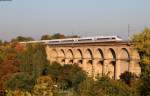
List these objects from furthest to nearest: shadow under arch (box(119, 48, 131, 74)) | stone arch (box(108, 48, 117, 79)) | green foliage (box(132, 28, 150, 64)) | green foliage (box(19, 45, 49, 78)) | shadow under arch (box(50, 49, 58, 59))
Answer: shadow under arch (box(50, 49, 58, 59)) < stone arch (box(108, 48, 117, 79)) < shadow under arch (box(119, 48, 131, 74)) < green foliage (box(19, 45, 49, 78)) < green foliage (box(132, 28, 150, 64))

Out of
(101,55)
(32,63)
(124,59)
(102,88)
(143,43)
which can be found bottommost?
(102,88)

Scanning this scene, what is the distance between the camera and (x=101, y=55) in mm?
46281

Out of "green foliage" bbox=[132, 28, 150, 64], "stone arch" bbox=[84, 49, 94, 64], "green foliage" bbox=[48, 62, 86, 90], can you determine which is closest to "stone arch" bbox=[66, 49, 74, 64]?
"stone arch" bbox=[84, 49, 94, 64]

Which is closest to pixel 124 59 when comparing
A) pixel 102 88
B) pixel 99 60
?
pixel 99 60

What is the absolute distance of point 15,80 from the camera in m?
30.5

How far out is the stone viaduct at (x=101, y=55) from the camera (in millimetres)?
39688

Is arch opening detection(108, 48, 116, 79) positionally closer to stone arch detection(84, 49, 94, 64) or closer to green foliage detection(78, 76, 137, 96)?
stone arch detection(84, 49, 94, 64)

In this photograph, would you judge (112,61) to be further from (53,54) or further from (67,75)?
(53,54)

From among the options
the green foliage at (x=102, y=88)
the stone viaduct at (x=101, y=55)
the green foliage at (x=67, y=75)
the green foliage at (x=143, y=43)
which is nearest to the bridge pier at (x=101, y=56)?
the stone viaduct at (x=101, y=55)

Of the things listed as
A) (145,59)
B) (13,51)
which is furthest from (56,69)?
(145,59)

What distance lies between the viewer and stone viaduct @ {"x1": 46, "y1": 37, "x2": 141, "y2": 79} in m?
39.7

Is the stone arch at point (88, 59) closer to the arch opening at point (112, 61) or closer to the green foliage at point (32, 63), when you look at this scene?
the arch opening at point (112, 61)

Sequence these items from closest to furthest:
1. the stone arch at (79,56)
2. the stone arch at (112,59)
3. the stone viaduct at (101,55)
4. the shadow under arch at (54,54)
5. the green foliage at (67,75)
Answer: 1. the green foliage at (67,75)
2. the stone viaduct at (101,55)
3. the stone arch at (112,59)
4. the stone arch at (79,56)
5. the shadow under arch at (54,54)

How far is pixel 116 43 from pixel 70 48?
12677mm
